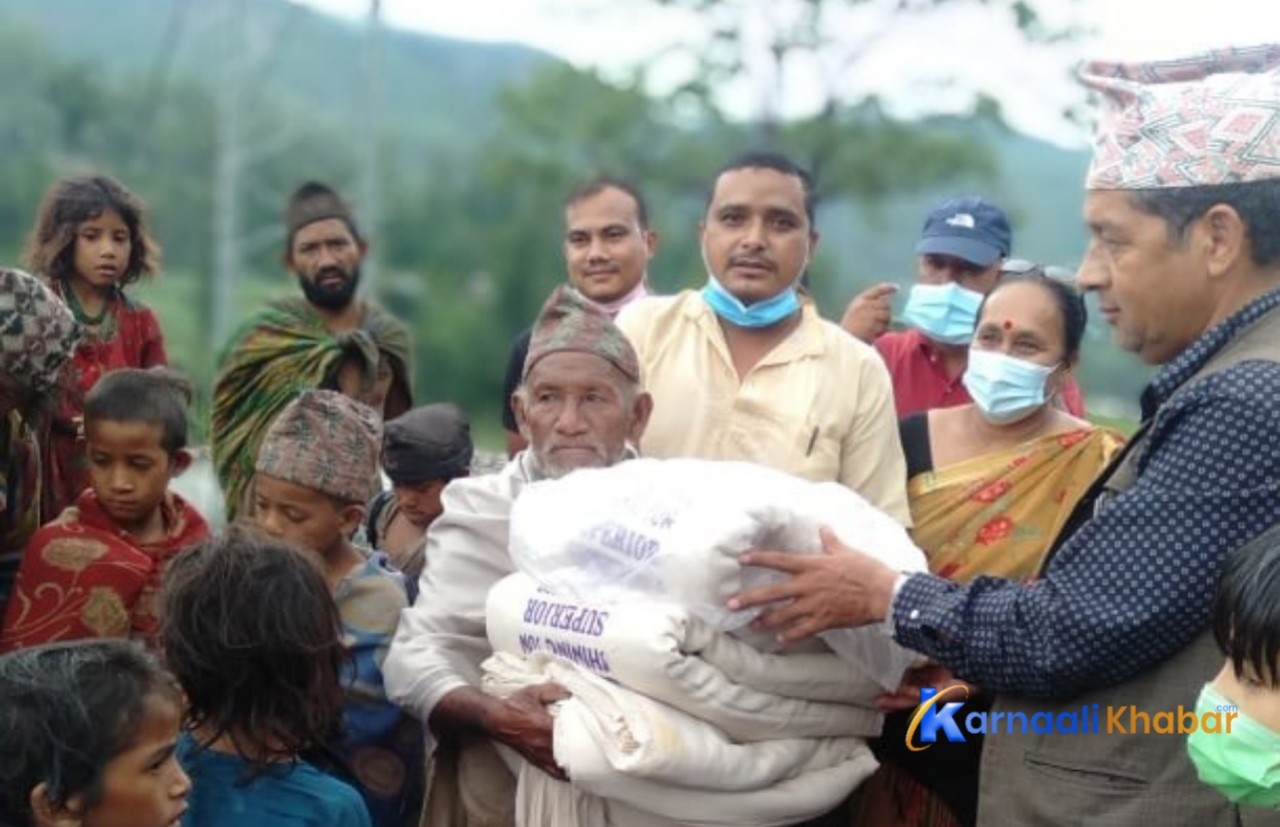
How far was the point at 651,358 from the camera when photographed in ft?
14.4

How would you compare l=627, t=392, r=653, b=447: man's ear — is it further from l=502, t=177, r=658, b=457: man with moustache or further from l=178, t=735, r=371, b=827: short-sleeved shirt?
l=502, t=177, r=658, b=457: man with moustache

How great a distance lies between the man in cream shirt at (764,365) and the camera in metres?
4.27

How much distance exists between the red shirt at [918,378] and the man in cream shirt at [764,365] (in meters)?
1.01

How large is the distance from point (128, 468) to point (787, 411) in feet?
4.82

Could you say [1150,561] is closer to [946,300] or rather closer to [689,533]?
[689,533]

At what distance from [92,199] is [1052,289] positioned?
8.73 ft

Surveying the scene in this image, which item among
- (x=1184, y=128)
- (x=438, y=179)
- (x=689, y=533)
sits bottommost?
(x=438, y=179)

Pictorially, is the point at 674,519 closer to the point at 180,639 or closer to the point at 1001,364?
the point at 180,639

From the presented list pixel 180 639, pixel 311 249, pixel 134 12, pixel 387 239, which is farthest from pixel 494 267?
pixel 134 12

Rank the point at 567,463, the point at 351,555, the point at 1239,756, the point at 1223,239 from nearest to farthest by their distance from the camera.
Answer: the point at 1239,756 → the point at 1223,239 → the point at 567,463 → the point at 351,555

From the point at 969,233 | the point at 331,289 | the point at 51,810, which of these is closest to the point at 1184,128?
the point at 51,810

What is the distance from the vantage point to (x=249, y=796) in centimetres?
338

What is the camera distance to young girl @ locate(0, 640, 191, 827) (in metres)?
2.92

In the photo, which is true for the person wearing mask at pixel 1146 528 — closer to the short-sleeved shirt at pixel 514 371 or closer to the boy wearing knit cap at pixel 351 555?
the boy wearing knit cap at pixel 351 555
